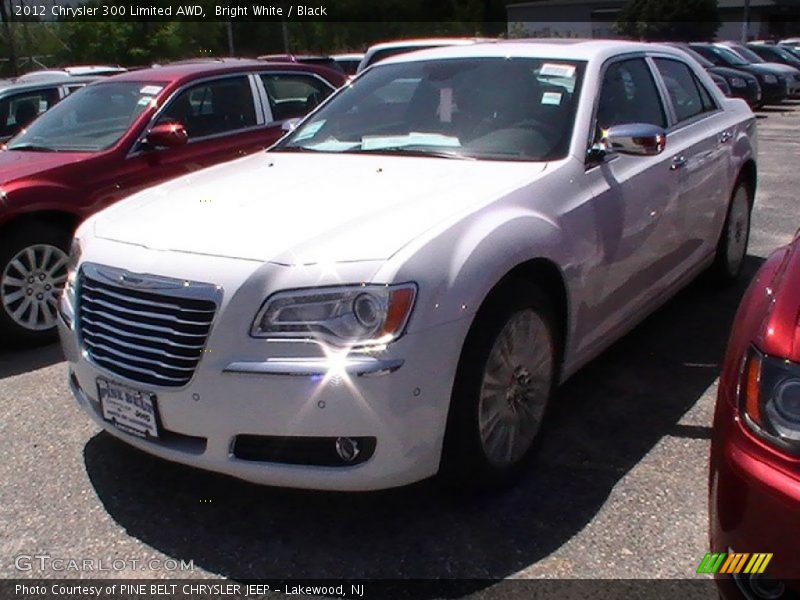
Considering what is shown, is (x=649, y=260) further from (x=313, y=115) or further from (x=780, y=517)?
(x=780, y=517)

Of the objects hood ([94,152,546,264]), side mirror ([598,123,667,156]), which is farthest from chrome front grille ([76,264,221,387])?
side mirror ([598,123,667,156])

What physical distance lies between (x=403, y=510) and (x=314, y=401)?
2.40ft

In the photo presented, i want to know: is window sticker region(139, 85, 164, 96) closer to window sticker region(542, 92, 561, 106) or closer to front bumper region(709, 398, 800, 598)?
window sticker region(542, 92, 561, 106)

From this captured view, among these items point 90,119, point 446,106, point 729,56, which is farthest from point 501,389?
point 729,56

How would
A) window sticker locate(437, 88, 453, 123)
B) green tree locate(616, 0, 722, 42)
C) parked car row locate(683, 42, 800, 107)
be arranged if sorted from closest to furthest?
window sticker locate(437, 88, 453, 123)
parked car row locate(683, 42, 800, 107)
green tree locate(616, 0, 722, 42)

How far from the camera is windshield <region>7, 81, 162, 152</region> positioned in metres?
5.95

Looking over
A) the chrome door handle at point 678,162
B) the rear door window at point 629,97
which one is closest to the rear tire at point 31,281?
the rear door window at point 629,97

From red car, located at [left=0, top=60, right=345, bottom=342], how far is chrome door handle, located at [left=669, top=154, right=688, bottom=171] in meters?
3.24

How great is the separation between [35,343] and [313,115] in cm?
224

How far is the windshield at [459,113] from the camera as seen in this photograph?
3.84 metres

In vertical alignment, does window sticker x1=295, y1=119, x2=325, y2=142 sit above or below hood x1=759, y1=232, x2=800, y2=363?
above

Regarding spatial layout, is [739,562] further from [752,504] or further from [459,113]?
[459,113]

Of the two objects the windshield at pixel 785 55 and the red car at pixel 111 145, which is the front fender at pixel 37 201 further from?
the windshield at pixel 785 55

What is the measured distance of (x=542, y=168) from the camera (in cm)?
358
